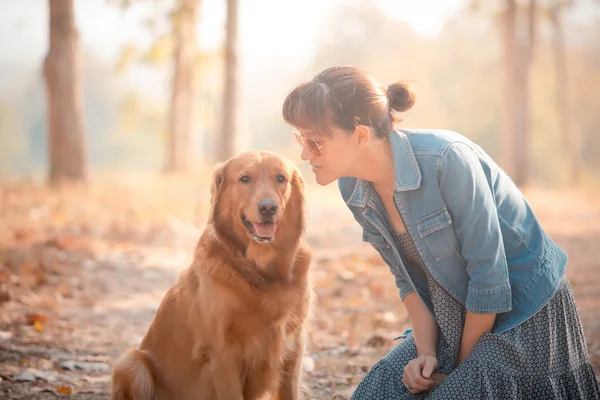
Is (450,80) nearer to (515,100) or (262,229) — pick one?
(515,100)

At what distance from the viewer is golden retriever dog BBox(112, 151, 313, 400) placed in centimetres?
291

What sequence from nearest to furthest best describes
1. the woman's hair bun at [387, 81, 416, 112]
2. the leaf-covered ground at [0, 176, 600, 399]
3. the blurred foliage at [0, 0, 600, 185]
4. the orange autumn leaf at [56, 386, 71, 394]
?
1. the woman's hair bun at [387, 81, 416, 112]
2. the orange autumn leaf at [56, 386, 71, 394]
3. the leaf-covered ground at [0, 176, 600, 399]
4. the blurred foliage at [0, 0, 600, 185]

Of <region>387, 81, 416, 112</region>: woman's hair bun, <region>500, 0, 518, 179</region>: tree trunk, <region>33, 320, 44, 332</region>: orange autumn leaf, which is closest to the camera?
<region>387, 81, 416, 112</region>: woman's hair bun

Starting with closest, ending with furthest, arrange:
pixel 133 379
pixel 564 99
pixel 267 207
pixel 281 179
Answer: pixel 133 379 → pixel 267 207 → pixel 281 179 → pixel 564 99

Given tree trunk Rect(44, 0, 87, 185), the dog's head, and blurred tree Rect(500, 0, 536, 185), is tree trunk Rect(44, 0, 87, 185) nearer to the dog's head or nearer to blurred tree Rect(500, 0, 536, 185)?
the dog's head

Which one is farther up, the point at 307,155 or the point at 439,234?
the point at 307,155

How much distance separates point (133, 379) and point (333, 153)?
151 cm

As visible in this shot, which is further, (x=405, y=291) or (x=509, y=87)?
(x=509, y=87)

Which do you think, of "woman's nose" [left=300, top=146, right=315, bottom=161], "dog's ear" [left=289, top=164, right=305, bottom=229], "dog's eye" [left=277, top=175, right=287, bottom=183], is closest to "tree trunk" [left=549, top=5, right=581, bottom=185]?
"dog's ear" [left=289, top=164, right=305, bottom=229]

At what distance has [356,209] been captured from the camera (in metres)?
2.84

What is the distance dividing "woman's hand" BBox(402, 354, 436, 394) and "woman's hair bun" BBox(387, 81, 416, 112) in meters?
1.08

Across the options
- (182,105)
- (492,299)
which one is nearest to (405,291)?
(492,299)

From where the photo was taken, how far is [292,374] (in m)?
3.15

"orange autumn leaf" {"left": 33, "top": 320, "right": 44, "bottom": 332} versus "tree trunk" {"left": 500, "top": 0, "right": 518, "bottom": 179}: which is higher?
"tree trunk" {"left": 500, "top": 0, "right": 518, "bottom": 179}
